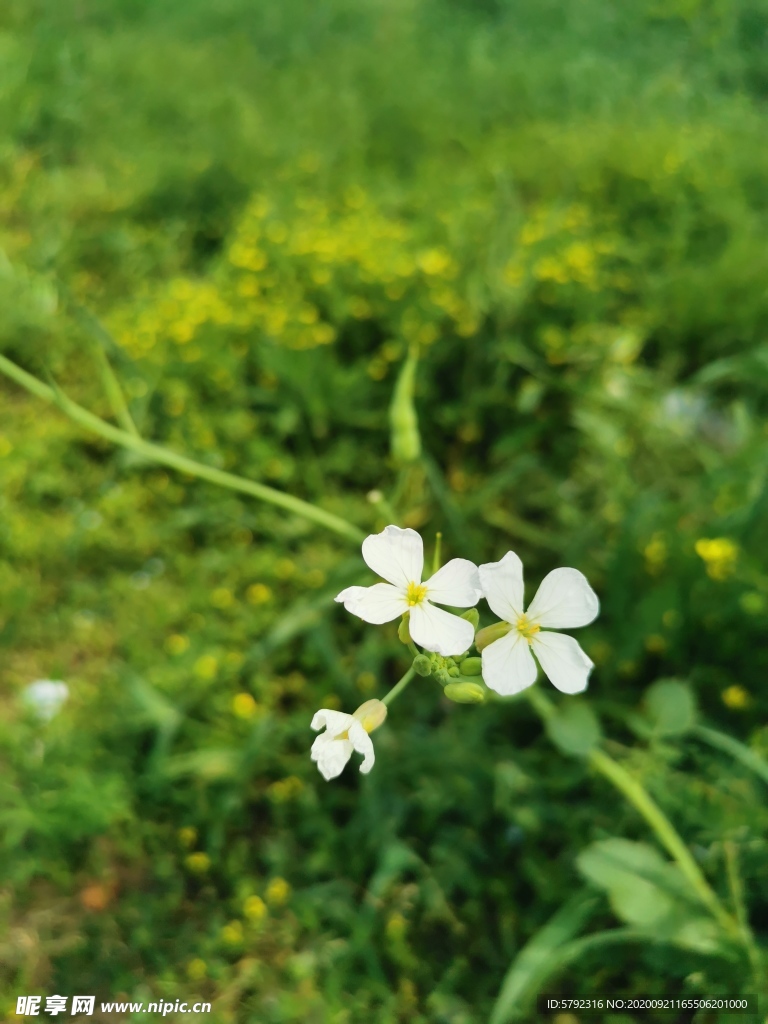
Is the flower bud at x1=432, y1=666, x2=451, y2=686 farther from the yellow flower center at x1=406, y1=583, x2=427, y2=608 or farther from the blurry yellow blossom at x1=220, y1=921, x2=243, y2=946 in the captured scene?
the blurry yellow blossom at x1=220, y1=921, x2=243, y2=946

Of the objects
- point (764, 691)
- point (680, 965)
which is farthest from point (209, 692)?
point (764, 691)

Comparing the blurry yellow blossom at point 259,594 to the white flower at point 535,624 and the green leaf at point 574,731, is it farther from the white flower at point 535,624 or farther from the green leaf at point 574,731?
the white flower at point 535,624

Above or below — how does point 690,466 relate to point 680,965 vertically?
above

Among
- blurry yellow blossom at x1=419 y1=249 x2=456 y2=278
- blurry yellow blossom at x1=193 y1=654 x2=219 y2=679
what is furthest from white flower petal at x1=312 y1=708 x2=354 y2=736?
blurry yellow blossom at x1=419 y1=249 x2=456 y2=278

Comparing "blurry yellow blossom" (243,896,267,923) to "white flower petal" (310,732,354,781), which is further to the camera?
"blurry yellow blossom" (243,896,267,923)

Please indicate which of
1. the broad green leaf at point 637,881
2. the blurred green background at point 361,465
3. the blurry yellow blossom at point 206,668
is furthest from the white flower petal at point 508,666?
the blurry yellow blossom at point 206,668

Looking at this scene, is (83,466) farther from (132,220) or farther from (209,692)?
(132,220)
